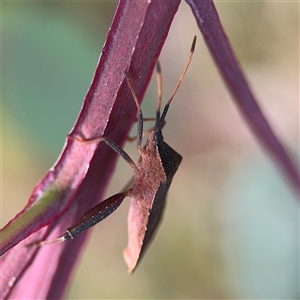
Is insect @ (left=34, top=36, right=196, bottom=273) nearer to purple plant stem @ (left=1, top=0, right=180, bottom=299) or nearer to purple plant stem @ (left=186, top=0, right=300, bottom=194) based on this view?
purple plant stem @ (left=1, top=0, right=180, bottom=299)

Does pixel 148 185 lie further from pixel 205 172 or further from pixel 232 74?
pixel 205 172

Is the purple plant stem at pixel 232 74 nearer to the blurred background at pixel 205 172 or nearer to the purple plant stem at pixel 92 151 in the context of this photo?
the purple plant stem at pixel 92 151

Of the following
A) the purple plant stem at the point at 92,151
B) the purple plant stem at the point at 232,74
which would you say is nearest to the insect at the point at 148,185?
the purple plant stem at the point at 92,151

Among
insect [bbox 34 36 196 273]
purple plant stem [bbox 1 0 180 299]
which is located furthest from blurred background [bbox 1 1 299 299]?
purple plant stem [bbox 1 0 180 299]

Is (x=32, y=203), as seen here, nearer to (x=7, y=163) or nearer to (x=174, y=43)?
(x=7, y=163)

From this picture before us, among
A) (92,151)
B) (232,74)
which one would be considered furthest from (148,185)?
(232,74)

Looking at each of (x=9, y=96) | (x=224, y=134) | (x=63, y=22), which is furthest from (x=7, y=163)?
(x=224, y=134)

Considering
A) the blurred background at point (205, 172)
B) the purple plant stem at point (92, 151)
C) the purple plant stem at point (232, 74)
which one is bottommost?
the purple plant stem at point (92, 151)
